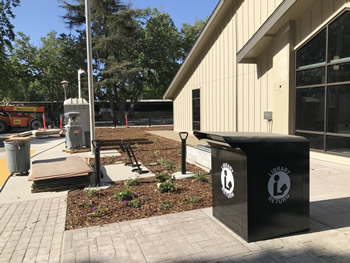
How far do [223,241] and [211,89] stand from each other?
12.0 m

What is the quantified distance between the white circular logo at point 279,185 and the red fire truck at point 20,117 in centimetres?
2370

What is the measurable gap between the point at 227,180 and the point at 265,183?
21.3 inches

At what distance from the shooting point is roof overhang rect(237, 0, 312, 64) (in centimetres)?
814

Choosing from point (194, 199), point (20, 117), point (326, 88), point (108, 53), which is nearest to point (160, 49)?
point (108, 53)

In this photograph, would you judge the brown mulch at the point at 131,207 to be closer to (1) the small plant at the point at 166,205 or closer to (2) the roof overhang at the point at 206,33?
(1) the small plant at the point at 166,205

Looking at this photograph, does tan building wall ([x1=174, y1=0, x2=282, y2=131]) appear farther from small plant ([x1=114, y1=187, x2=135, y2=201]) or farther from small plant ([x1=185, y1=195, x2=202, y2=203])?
small plant ([x1=114, y1=187, x2=135, y2=201])

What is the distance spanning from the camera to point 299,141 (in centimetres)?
351

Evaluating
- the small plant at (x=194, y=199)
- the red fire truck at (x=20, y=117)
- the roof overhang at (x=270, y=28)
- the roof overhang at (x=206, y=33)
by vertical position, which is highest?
the roof overhang at (x=206, y=33)

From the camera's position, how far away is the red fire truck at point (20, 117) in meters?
23.3

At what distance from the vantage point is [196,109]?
55.8ft

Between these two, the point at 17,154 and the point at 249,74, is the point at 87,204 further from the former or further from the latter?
the point at 249,74

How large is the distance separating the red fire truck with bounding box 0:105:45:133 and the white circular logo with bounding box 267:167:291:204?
23.7 meters

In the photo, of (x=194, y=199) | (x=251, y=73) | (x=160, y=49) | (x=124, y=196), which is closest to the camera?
(x=194, y=199)

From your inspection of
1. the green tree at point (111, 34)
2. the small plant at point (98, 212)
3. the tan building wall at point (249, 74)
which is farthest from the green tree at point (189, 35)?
the small plant at point (98, 212)
